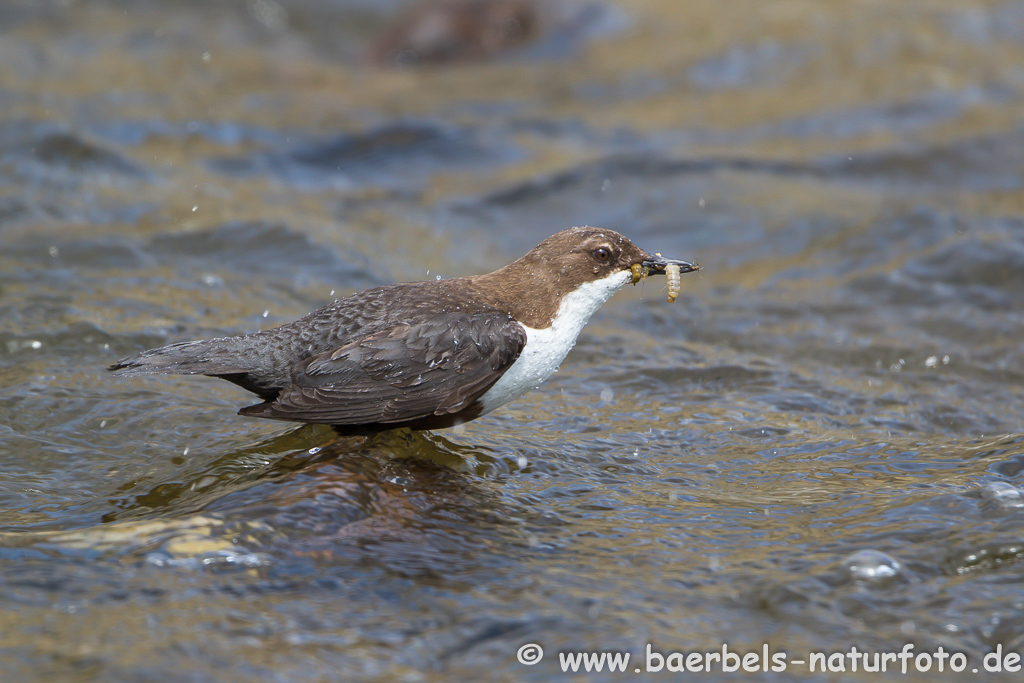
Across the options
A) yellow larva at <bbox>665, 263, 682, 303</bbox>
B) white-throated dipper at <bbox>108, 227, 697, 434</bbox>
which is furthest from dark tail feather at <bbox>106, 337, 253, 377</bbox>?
yellow larva at <bbox>665, 263, 682, 303</bbox>

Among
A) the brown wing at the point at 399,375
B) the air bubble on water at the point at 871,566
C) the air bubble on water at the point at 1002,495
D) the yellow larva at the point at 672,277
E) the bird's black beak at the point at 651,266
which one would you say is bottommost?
the air bubble on water at the point at 871,566

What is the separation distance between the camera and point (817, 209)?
880 centimetres

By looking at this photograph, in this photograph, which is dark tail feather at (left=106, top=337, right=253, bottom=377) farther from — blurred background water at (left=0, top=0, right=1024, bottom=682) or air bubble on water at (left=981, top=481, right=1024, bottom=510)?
air bubble on water at (left=981, top=481, right=1024, bottom=510)

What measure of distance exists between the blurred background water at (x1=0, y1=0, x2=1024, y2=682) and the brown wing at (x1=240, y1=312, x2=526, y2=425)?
9.2 inches

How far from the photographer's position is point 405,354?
13.4 feet

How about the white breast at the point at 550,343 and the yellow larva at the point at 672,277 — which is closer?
the white breast at the point at 550,343

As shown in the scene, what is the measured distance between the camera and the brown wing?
13.0 feet

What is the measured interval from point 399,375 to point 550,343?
2.27 ft

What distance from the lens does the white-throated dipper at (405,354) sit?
4012 mm

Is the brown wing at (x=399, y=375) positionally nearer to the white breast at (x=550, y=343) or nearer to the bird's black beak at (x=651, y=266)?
the white breast at (x=550, y=343)

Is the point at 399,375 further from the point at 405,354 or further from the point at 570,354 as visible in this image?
the point at 570,354

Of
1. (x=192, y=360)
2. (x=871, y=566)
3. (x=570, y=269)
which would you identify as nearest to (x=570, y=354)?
(x=570, y=269)

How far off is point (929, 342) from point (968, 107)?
4.64 meters

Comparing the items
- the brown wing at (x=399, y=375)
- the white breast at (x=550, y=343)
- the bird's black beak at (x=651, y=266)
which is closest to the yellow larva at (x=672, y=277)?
the bird's black beak at (x=651, y=266)
